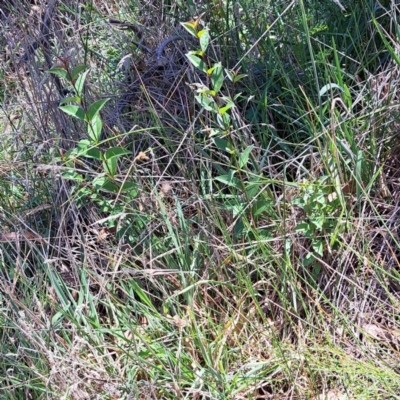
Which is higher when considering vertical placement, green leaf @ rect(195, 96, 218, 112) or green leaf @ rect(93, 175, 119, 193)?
green leaf @ rect(195, 96, 218, 112)

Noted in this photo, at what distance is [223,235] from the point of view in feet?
7.06

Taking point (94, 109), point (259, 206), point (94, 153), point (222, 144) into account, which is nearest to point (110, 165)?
point (94, 153)

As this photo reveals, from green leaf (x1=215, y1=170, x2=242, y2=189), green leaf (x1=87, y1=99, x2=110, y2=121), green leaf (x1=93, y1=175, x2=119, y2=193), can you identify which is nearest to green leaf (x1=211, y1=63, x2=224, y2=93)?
green leaf (x1=215, y1=170, x2=242, y2=189)

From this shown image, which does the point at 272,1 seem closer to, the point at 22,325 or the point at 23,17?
the point at 23,17

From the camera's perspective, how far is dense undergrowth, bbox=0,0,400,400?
6.15 feet

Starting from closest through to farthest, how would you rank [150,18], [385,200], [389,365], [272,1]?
1. [389,365]
2. [385,200]
3. [272,1]
4. [150,18]

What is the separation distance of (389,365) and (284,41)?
1.37 metres

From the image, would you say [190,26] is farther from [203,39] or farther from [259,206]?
[259,206]

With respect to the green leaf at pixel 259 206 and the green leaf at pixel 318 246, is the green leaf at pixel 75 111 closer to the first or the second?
the green leaf at pixel 259 206

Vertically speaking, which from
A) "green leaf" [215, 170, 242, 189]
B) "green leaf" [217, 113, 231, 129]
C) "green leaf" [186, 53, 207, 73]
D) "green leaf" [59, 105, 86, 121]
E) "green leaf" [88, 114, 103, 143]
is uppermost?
"green leaf" [186, 53, 207, 73]

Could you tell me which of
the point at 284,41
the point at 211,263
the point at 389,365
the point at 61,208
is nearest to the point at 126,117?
the point at 61,208

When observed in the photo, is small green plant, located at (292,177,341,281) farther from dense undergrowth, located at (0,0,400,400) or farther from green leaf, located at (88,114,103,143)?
green leaf, located at (88,114,103,143)

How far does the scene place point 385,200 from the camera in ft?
7.22

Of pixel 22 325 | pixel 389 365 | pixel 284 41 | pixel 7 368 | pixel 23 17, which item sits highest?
pixel 23 17
